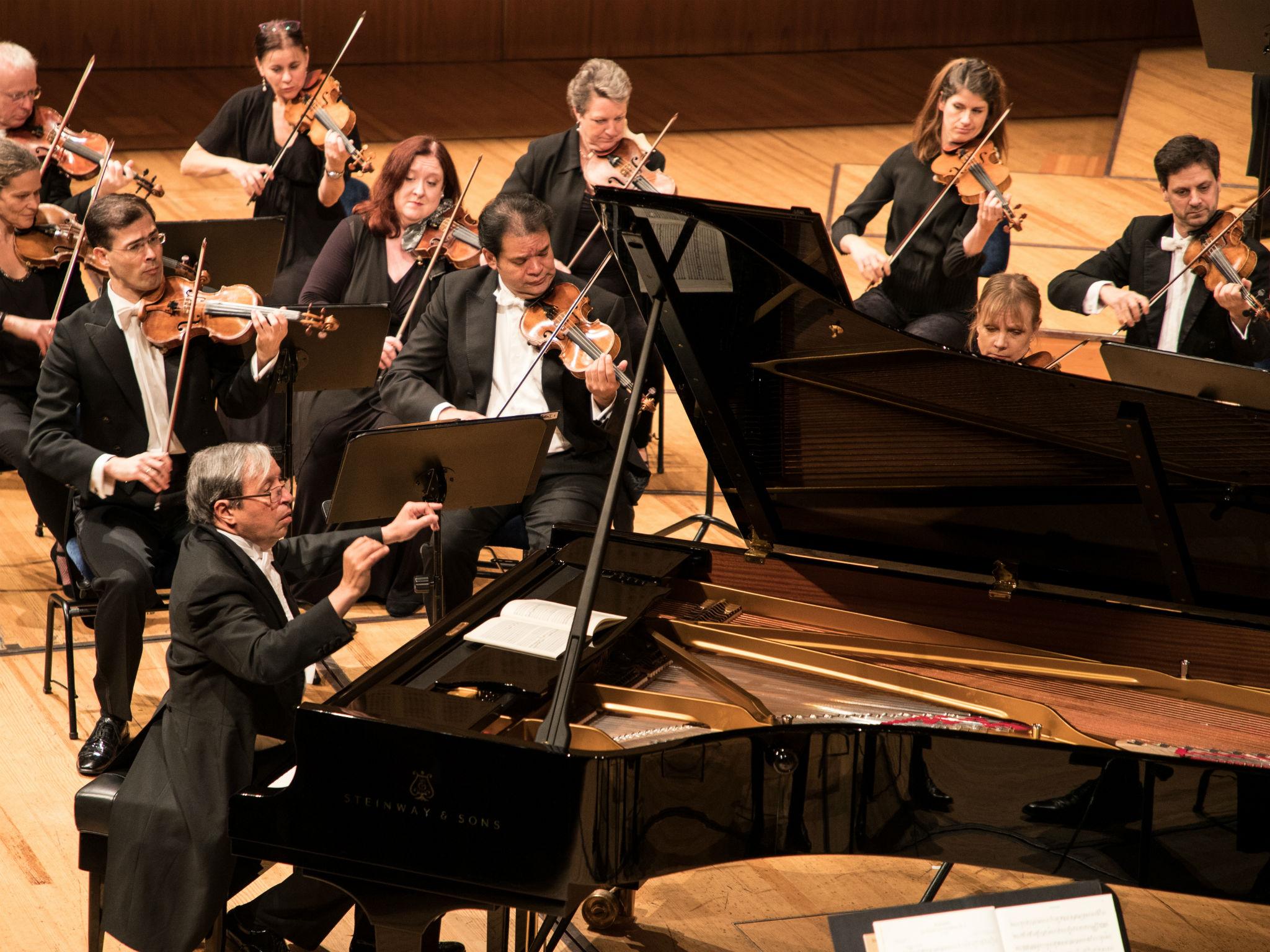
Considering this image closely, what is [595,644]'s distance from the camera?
2.75 meters

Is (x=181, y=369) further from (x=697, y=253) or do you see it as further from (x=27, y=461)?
(x=697, y=253)

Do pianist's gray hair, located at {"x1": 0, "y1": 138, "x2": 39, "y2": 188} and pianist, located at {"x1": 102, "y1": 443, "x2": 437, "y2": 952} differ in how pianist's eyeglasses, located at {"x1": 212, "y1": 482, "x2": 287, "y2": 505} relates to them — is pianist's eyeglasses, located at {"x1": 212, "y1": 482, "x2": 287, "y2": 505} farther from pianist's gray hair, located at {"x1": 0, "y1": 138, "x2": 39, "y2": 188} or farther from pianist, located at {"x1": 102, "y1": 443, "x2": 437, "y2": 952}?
pianist's gray hair, located at {"x1": 0, "y1": 138, "x2": 39, "y2": 188}

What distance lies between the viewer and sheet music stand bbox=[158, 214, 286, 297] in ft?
15.1

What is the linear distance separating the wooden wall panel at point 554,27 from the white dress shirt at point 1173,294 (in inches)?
223

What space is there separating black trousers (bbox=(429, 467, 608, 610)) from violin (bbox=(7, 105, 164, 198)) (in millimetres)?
1916

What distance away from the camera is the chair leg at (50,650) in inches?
158

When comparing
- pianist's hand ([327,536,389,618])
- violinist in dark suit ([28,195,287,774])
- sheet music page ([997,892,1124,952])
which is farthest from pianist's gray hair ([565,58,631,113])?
sheet music page ([997,892,1124,952])

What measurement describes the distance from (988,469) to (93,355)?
2.29m

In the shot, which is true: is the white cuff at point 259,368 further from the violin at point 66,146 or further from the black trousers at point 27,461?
the violin at point 66,146

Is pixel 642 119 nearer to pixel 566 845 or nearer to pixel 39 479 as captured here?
pixel 39 479

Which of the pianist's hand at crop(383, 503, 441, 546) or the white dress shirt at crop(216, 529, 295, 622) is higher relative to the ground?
the pianist's hand at crop(383, 503, 441, 546)

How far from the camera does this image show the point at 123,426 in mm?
3980

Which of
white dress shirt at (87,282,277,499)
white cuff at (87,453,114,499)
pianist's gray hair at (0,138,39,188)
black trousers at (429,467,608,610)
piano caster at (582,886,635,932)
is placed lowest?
piano caster at (582,886,635,932)

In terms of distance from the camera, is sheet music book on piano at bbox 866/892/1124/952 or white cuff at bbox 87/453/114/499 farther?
white cuff at bbox 87/453/114/499
